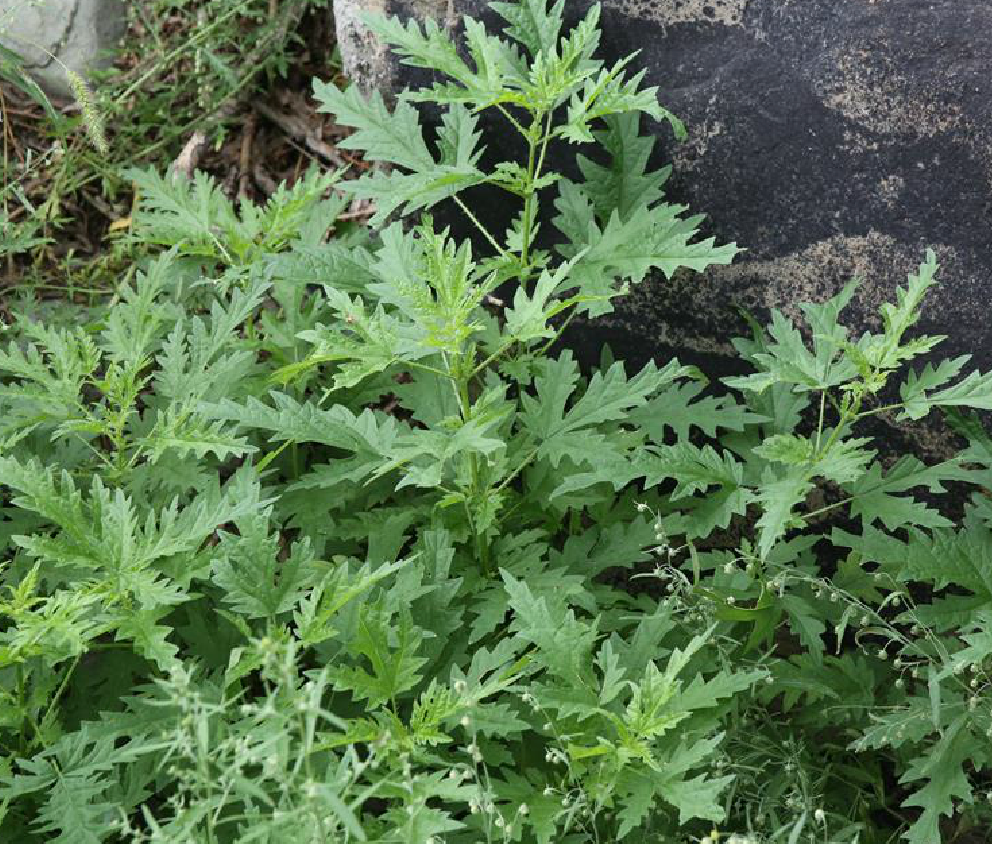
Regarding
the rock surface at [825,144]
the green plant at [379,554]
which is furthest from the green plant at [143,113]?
the rock surface at [825,144]

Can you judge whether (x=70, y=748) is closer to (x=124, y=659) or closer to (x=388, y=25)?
(x=124, y=659)

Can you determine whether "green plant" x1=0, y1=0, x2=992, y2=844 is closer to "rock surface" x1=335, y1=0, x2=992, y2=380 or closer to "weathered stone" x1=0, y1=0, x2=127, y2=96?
"rock surface" x1=335, y1=0, x2=992, y2=380

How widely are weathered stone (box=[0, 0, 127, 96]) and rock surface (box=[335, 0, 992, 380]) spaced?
183cm

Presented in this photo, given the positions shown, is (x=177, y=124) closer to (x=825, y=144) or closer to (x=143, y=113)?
(x=143, y=113)

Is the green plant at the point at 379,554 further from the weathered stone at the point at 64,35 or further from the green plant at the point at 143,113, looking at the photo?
the weathered stone at the point at 64,35

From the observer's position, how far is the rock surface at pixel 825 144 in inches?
102

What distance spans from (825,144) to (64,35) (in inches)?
108

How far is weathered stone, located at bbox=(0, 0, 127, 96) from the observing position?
4066 mm

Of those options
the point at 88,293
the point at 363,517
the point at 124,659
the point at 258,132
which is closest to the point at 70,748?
the point at 124,659

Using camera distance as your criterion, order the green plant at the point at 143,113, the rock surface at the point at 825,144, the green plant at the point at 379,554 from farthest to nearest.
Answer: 1. the green plant at the point at 143,113
2. the rock surface at the point at 825,144
3. the green plant at the point at 379,554

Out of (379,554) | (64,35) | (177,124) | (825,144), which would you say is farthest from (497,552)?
(64,35)

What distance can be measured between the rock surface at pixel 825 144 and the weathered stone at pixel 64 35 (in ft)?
5.99

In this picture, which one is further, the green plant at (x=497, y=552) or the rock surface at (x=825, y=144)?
the rock surface at (x=825, y=144)

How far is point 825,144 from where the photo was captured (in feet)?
8.89
